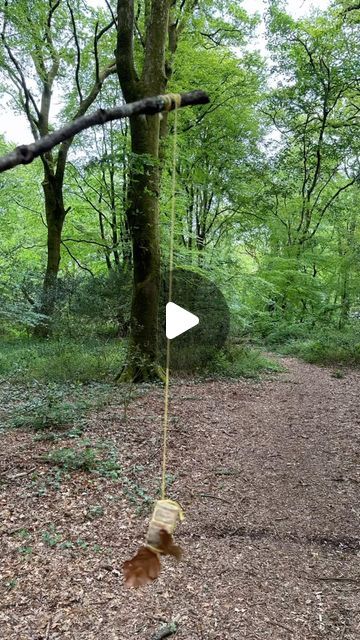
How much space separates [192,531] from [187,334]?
5.25 metres

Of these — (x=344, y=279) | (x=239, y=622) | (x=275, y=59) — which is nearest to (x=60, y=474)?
(x=239, y=622)

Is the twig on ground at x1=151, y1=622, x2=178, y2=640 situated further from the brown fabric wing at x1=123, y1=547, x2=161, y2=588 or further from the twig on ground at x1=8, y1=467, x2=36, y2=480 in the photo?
the twig on ground at x1=8, y1=467, x2=36, y2=480

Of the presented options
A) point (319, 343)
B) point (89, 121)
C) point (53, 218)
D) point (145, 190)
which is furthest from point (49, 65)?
point (89, 121)

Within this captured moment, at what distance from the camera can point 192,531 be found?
127 inches

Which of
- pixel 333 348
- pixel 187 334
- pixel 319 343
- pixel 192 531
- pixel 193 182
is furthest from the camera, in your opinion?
pixel 193 182

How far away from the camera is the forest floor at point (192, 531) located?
2.40 m

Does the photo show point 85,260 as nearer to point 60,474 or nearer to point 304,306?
point 304,306

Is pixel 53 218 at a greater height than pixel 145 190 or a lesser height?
greater

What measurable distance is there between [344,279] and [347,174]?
513 cm

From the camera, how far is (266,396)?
7059 millimetres

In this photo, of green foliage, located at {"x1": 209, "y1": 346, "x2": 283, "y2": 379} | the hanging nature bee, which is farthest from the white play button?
green foliage, located at {"x1": 209, "y1": 346, "x2": 283, "y2": 379}

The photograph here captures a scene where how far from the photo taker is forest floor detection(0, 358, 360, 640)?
2.40 meters

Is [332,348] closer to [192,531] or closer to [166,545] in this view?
[192,531]

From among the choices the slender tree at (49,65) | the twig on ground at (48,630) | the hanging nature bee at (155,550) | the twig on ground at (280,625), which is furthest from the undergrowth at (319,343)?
the hanging nature bee at (155,550)
